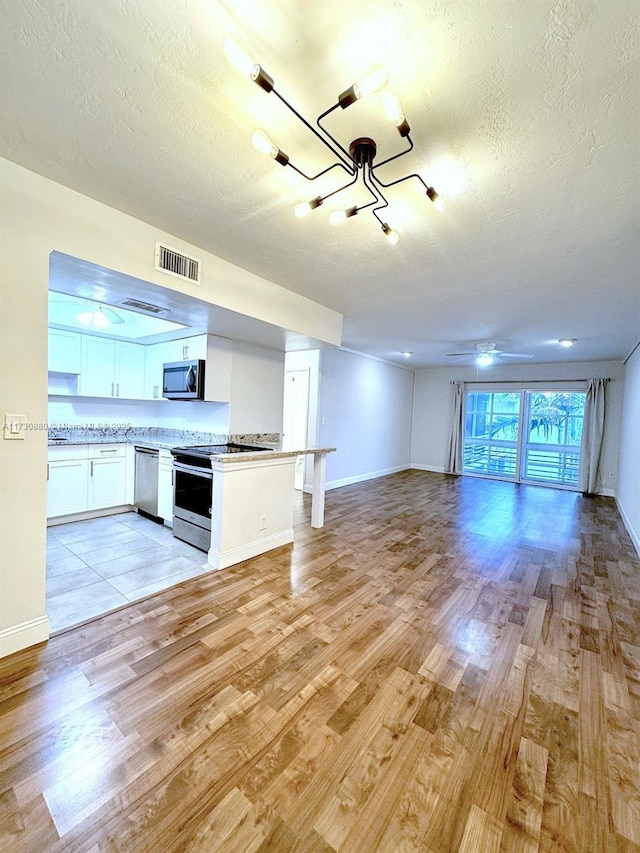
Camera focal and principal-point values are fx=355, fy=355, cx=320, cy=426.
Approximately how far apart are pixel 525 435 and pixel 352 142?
7.74 m

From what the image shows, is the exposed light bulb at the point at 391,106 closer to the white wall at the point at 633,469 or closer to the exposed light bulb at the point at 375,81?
the exposed light bulb at the point at 375,81

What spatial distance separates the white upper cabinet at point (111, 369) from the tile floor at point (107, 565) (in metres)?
1.62

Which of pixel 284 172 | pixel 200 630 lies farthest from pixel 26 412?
pixel 284 172

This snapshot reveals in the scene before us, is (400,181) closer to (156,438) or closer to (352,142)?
(352,142)

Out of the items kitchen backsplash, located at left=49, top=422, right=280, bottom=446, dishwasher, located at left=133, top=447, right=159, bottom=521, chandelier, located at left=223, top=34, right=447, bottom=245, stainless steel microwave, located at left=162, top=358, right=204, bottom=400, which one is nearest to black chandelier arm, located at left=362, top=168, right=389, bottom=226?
chandelier, located at left=223, top=34, right=447, bottom=245

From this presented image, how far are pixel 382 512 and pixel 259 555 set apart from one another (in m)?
2.30

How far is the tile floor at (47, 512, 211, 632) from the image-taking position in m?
2.45

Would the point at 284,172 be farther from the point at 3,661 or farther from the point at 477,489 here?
the point at 477,489

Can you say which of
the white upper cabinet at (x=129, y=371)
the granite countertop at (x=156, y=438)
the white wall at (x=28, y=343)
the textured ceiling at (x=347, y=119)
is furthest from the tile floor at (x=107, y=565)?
the textured ceiling at (x=347, y=119)

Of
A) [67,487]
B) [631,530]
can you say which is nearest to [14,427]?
[67,487]

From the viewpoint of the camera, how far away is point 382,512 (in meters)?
5.16

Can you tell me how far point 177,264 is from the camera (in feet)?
8.22

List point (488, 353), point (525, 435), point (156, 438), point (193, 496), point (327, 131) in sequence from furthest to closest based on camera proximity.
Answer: point (525, 435), point (488, 353), point (156, 438), point (193, 496), point (327, 131)

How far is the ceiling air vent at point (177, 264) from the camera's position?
241cm
